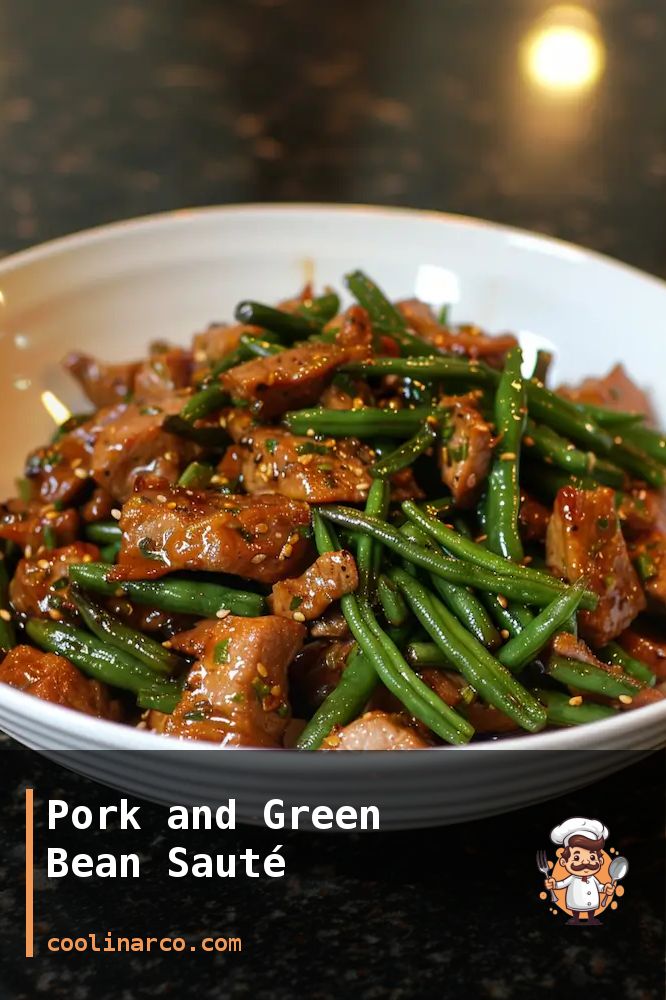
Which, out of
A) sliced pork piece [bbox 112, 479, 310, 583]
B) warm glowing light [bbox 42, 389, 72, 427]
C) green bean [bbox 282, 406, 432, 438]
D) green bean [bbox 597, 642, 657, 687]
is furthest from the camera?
warm glowing light [bbox 42, 389, 72, 427]

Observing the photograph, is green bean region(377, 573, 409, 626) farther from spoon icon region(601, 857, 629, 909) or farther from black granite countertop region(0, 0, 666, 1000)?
spoon icon region(601, 857, 629, 909)

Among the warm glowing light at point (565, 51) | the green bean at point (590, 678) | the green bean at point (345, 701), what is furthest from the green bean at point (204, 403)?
the warm glowing light at point (565, 51)

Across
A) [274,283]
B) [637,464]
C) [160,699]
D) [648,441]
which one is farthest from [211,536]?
[274,283]

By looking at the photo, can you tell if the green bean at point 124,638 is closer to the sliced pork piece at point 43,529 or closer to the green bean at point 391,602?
the sliced pork piece at point 43,529

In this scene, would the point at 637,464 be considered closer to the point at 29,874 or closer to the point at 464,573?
the point at 464,573

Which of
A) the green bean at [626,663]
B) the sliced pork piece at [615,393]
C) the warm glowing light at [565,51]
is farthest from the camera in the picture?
the warm glowing light at [565,51]

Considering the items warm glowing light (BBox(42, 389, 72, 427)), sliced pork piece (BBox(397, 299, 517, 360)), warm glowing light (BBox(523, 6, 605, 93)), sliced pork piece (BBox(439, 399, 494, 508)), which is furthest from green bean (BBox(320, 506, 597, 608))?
warm glowing light (BBox(523, 6, 605, 93))
